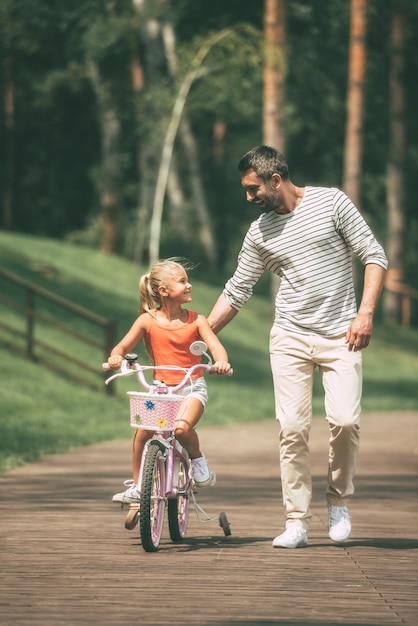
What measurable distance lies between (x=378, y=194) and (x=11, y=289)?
1002 inches

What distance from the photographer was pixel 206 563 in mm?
7652

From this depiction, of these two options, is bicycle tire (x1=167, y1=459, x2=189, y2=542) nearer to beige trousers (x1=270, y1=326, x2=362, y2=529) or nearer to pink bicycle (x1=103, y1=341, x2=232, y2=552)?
pink bicycle (x1=103, y1=341, x2=232, y2=552)

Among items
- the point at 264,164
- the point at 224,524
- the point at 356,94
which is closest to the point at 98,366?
the point at 356,94

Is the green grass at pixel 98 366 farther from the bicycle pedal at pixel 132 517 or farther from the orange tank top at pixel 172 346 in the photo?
the orange tank top at pixel 172 346

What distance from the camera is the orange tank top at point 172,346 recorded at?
26.6 ft

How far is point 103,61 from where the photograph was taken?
40.2 meters

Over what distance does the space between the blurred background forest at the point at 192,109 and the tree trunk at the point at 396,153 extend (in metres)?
0.04

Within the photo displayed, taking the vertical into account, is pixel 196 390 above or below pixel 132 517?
above

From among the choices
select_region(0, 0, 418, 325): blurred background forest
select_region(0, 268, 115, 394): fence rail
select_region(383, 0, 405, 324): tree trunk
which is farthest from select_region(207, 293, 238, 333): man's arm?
select_region(383, 0, 405, 324): tree trunk

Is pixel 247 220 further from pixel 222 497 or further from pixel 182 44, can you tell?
pixel 222 497

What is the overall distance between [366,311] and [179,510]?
5.64ft

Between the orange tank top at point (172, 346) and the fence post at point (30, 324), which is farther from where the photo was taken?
the fence post at point (30, 324)

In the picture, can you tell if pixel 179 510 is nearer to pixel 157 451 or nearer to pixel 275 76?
pixel 157 451

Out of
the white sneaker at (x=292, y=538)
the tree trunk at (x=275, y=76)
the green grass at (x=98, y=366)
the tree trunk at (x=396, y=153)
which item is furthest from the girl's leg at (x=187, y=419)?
the tree trunk at (x=396, y=153)
